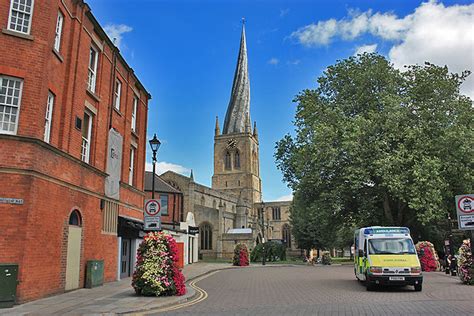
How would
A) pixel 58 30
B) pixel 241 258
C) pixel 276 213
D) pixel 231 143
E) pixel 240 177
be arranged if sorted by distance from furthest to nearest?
pixel 276 213 < pixel 231 143 < pixel 240 177 < pixel 241 258 < pixel 58 30

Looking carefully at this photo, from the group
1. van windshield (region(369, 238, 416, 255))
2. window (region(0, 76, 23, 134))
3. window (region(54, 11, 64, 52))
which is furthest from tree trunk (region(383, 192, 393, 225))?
window (region(0, 76, 23, 134))

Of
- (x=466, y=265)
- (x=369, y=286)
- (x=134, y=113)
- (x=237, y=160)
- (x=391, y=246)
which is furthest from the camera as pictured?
(x=237, y=160)

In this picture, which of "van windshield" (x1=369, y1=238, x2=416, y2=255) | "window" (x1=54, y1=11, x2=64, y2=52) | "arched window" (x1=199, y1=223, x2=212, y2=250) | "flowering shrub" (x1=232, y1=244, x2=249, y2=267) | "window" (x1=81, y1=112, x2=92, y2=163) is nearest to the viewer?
"window" (x1=54, y1=11, x2=64, y2=52)

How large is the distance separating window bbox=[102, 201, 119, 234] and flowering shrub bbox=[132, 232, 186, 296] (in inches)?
175

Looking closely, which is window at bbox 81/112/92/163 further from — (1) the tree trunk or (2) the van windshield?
(1) the tree trunk

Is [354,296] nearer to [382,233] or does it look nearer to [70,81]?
[382,233]

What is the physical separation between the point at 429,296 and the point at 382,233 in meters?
3.39

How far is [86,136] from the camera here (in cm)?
1622

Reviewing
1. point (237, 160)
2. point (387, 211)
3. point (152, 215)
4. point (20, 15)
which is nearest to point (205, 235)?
point (237, 160)

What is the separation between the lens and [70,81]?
46.6 feet

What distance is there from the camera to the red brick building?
1119 centimetres

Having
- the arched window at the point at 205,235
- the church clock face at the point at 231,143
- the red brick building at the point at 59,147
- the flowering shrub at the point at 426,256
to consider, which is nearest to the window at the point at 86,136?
the red brick building at the point at 59,147

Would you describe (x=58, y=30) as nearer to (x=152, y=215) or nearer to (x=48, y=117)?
(x=48, y=117)

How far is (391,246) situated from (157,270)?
826 centimetres
